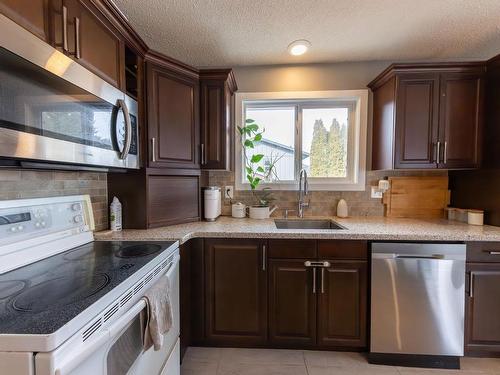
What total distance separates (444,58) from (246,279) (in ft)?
8.52

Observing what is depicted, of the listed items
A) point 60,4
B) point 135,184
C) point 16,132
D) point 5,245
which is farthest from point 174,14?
point 5,245

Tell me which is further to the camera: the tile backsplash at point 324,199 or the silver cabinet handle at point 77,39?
the tile backsplash at point 324,199

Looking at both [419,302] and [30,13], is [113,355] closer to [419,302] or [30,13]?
[30,13]

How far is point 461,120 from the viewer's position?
6.40 ft

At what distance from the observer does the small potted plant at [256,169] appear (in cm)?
231

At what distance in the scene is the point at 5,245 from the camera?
1038mm

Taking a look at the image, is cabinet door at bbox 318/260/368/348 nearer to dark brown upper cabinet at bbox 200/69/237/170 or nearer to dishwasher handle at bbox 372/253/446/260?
dishwasher handle at bbox 372/253/446/260

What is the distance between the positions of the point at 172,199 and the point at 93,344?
1294mm

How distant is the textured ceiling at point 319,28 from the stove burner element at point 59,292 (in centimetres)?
163

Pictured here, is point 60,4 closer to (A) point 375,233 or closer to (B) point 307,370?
(A) point 375,233

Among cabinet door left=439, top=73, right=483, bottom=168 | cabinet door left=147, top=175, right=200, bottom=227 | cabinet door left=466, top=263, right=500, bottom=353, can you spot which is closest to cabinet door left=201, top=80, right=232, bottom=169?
cabinet door left=147, top=175, right=200, bottom=227

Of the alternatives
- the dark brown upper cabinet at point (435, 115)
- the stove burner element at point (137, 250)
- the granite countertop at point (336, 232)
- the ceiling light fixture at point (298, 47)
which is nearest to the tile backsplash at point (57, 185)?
the granite countertop at point (336, 232)

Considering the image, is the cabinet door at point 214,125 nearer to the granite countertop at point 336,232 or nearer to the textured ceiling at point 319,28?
the textured ceiling at point 319,28

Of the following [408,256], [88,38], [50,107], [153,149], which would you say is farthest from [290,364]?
[88,38]
